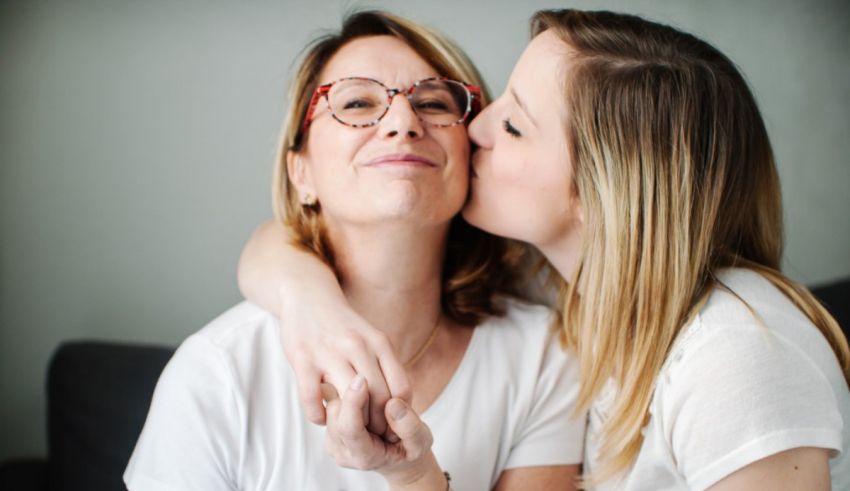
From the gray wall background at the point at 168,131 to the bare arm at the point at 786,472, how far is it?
1.36 m

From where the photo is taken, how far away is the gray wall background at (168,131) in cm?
217

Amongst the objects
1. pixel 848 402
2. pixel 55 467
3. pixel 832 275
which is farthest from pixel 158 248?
pixel 832 275

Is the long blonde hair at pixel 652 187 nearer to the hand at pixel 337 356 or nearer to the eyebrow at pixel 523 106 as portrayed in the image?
the eyebrow at pixel 523 106

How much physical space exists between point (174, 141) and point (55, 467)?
0.94 meters

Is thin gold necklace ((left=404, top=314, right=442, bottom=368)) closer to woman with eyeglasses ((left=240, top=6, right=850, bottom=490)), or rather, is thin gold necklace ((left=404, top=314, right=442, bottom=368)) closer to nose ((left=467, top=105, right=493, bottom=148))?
woman with eyeglasses ((left=240, top=6, right=850, bottom=490))

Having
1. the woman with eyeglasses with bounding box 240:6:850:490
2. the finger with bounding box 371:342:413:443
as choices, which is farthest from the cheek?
the finger with bounding box 371:342:413:443

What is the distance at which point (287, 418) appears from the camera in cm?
146

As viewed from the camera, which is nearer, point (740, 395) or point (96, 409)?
point (740, 395)

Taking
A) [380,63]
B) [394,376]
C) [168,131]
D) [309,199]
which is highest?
[380,63]

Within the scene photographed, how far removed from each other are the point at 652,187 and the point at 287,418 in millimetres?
814

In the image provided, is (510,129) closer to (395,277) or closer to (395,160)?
(395,160)

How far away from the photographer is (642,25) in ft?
4.85

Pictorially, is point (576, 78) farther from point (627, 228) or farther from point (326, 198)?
point (326, 198)

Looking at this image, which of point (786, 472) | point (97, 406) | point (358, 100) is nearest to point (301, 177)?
point (358, 100)
